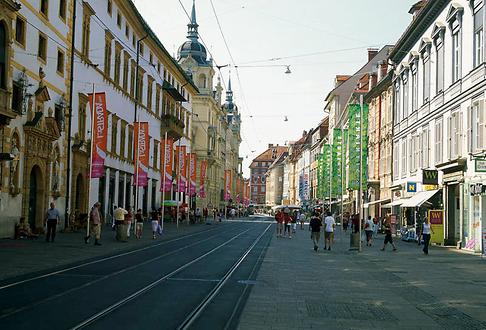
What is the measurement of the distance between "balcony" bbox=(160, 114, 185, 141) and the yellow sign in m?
34.9

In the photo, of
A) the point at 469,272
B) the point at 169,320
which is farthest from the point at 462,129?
the point at 169,320

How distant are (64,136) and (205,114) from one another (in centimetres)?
6833

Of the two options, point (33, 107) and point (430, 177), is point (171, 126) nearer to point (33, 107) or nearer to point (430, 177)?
point (430, 177)

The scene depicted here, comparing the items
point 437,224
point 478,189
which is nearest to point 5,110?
point 478,189

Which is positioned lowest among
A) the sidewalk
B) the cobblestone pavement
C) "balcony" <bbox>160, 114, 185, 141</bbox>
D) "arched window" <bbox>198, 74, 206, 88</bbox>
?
the cobblestone pavement

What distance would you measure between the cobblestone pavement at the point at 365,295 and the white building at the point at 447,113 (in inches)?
247

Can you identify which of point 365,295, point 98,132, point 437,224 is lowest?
point 365,295

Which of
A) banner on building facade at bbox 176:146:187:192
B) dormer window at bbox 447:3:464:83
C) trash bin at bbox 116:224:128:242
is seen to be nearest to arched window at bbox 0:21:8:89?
trash bin at bbox 116:224:128:242

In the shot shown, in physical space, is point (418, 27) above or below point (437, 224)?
above

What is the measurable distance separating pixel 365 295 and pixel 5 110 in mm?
17692

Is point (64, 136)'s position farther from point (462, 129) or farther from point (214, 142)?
point (214, 142)

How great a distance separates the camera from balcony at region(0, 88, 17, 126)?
2620 centimetres

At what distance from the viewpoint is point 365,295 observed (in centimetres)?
1448

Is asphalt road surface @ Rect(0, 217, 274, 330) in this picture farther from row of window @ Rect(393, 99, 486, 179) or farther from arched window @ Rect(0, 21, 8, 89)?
row of window @ Rect(393, 99, 486, 179)
